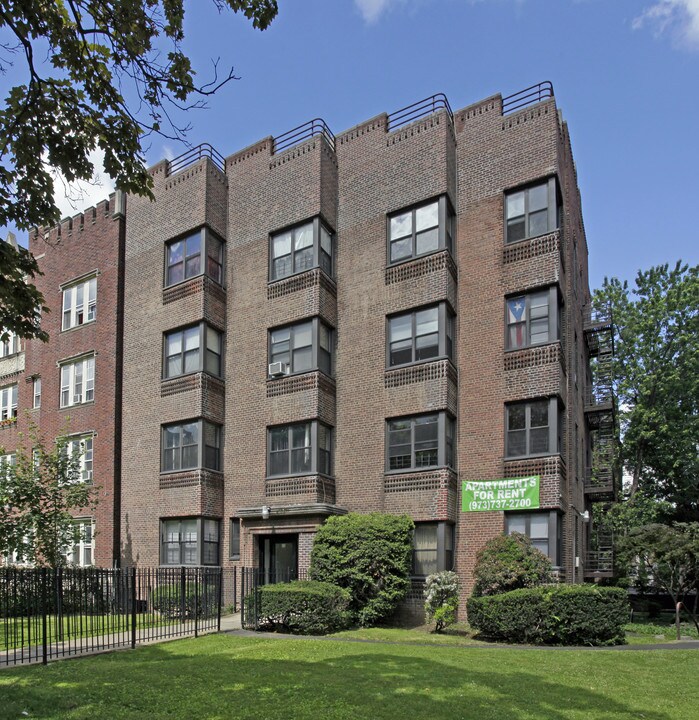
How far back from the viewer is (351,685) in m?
10.2

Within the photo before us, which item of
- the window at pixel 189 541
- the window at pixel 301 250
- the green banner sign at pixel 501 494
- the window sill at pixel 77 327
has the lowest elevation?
the window at pixel 189 541

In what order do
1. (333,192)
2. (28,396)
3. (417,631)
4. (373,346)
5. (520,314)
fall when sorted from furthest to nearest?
(28,396)
(333,192)
(373,346)
(520,314)
(417,631)

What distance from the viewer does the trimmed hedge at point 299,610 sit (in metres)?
17.0

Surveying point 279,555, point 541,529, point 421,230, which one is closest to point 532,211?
point 421,230

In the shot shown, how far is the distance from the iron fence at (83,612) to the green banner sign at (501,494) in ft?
24.0

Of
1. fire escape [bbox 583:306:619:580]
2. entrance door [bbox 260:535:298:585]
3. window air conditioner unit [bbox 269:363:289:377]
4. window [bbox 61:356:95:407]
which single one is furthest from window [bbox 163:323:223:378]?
fire escape [bbox 583:306:619:580]

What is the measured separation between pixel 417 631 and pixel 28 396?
66.6 feet

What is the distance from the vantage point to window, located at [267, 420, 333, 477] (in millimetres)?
21922

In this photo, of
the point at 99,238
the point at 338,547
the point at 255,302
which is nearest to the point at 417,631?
the point at 338,547

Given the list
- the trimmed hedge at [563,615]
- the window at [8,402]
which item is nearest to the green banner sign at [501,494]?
the trimmed hedge at [563,615]

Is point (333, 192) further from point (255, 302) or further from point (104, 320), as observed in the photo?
point (104, 320)

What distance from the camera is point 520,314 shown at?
20.8m

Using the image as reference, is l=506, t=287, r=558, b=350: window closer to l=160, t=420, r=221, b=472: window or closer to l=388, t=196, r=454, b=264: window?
l=388, t=196, r=454, b=264: window

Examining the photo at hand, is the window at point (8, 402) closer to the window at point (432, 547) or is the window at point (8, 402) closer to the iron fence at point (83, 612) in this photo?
the iron fence at point (83, 612)
